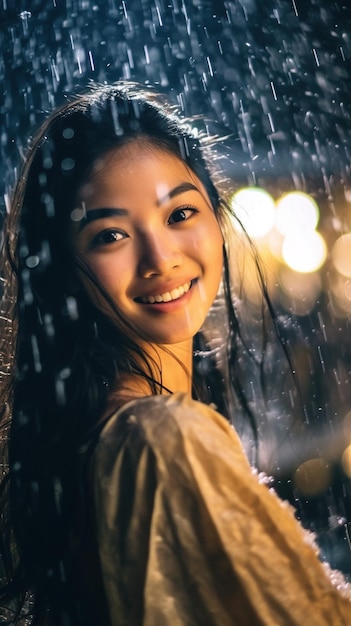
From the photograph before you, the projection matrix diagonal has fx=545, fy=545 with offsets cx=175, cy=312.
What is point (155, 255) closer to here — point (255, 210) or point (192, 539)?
point (192, 539)

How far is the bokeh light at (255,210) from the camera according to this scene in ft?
2.98

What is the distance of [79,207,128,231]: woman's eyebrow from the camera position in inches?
25.7

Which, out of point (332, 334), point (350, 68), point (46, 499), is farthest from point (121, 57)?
point (46, 499)

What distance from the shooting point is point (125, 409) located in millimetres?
547

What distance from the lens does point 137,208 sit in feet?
2.14

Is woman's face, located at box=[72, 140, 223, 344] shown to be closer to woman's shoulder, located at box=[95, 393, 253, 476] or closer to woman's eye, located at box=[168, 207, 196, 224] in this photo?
woman's eye, located at box=[168, 207, 196, 224]

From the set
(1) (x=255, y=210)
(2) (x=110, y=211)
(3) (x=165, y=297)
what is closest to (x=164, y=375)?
(3) (x=165, y=297)

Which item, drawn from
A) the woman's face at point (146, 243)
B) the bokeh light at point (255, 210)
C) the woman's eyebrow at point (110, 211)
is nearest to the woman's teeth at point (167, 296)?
the woman's face at point (146, 243)

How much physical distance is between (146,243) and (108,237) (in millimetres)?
48

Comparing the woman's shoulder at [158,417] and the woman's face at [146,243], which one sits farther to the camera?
the woman's face at [146,243]

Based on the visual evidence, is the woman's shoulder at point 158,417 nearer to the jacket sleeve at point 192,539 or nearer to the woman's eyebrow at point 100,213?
the jacket sleeve at point 192,539

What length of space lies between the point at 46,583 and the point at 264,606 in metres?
0.31

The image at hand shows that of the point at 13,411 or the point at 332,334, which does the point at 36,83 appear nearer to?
the point at 13,411

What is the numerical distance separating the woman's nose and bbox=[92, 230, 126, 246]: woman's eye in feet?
0.09
